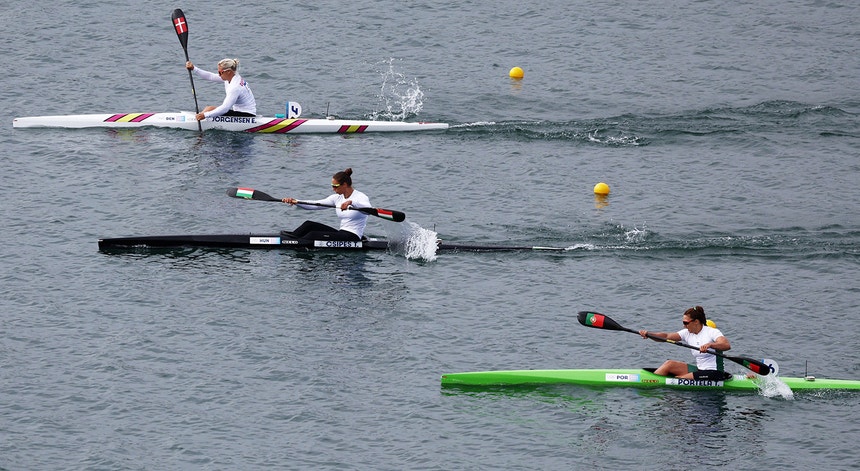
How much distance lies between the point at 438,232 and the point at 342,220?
2536mm

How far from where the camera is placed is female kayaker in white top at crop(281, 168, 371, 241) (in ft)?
94.3

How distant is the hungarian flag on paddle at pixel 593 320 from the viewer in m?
23.8

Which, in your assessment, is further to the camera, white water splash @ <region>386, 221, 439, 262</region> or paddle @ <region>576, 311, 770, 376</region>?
white water splash @ <region>386, 221, 439, 262</region>

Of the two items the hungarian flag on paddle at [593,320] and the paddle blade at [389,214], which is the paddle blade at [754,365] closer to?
the hungarian flag on paddle at [593,320]

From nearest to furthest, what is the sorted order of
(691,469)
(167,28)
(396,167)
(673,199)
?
1. (691,469)
2. (673,199)
3. (396,167)
4. (167,28)

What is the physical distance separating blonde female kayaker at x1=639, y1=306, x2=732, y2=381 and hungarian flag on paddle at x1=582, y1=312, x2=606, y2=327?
2.67ft

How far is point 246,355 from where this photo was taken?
967 inches

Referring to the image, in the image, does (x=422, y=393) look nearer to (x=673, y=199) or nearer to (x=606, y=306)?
(x=606, y=306)

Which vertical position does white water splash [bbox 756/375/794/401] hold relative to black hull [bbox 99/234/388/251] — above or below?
below

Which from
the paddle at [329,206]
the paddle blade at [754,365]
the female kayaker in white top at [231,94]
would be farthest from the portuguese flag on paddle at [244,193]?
the paddle blade at [754,365]

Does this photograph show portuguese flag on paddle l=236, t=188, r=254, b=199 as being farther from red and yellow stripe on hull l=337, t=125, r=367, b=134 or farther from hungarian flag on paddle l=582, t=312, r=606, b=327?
hungarian flag on paddle l=582, t=312, r=606, b=327

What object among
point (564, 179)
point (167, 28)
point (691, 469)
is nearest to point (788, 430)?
point (691, 469)

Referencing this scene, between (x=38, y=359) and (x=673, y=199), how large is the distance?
16061 mm

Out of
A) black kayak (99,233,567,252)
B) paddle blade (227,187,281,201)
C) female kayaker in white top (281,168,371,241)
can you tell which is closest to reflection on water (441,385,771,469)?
black kayak (99,233,567,252)
